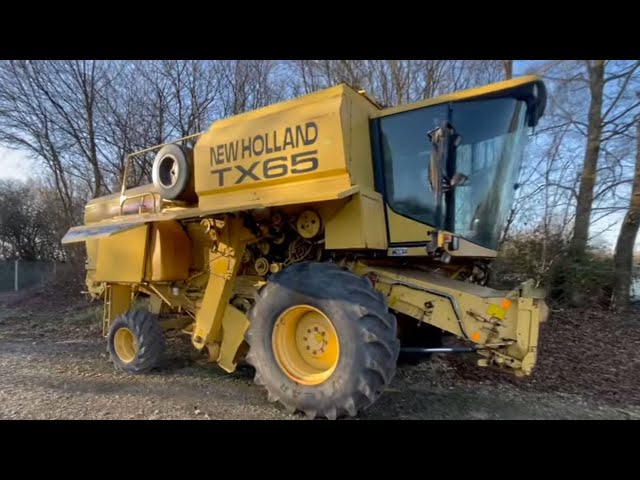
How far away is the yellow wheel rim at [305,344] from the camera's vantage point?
3.82 meters

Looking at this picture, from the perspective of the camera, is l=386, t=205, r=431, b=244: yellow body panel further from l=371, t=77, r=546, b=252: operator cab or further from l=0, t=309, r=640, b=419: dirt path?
l=0, t=309, r=640, b=419: dirt path

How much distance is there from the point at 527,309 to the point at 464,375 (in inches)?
82.8

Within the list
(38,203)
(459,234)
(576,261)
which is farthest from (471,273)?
(38,203)

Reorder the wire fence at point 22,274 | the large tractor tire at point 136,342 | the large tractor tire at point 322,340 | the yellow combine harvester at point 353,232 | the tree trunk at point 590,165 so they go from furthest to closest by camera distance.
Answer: the wire fence at point 22,274
the tree trunk at point 590,165
the large tractor tire at point 136,342
the yellow combine harvester at point 353,232
the large tractor tire at point 322,340

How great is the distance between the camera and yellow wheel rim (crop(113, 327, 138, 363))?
5.68 metres

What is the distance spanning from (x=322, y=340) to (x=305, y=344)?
23 cm

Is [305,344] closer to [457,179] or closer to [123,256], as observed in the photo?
[457,179]

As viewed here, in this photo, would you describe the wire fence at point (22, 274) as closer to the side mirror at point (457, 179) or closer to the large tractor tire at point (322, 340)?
the large tractor tire at point (322, 340)

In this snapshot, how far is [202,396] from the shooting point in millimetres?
4520

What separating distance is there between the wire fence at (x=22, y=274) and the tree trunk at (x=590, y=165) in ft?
62.1

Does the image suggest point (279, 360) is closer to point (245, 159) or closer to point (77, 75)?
point (245, 159)

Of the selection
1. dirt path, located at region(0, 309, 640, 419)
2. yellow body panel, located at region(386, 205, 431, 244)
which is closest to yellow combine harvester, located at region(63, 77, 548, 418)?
yellow body panel, located at region(386, 205, 431, 244)

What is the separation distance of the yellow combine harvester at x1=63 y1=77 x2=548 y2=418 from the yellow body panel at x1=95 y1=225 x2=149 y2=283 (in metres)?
0.65

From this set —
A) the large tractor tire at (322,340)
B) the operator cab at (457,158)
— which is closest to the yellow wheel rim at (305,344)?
the large tractor tire at (322,340)
